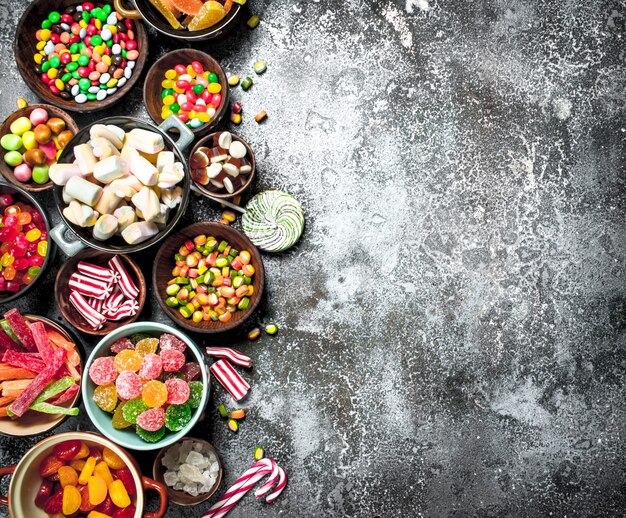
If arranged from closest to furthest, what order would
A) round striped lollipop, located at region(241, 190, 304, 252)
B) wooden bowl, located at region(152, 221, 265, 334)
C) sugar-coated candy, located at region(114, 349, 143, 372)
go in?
sugar-coated candy, located at region(114, 349, 143, 372)
wooden bowl, located at region(152, 221, 265, 334)
round striped lollipop, located at region(241, 190, 304, 252)

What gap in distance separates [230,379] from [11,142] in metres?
1.13

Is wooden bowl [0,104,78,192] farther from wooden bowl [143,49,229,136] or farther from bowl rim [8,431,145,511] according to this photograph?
bowl rim [8,431,145,511]

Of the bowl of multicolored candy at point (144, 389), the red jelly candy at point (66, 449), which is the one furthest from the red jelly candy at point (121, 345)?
the red jelly candy at point (66, 449)

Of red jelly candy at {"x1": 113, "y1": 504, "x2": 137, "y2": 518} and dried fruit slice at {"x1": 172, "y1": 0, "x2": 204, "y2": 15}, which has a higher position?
dried fruit slice at {"x1": 172, "y1": 0, "x2": 204, "y2": 15}

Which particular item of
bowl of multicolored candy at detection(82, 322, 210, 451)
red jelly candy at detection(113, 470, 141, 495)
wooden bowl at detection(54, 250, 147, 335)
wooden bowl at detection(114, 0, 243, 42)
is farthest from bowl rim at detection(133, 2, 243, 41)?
red jelly candy at detection(113, 470, 141, 495)

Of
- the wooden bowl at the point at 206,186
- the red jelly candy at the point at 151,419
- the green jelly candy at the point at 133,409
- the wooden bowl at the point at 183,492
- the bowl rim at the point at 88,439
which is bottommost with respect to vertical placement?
the wooden bowl at the point at 183,492

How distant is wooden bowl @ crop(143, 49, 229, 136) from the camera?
2.20m

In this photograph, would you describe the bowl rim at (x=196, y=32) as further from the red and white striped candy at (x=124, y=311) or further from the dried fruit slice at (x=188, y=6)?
the red and white striped candy at (x=124, y=311)

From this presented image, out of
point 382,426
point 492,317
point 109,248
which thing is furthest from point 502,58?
point 109,248

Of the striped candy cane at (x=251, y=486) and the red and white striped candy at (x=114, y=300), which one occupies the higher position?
the red and white striped candy at (x=114, y=300)

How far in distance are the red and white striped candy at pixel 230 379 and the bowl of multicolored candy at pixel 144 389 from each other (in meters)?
0.18

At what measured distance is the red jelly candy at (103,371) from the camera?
198 cm

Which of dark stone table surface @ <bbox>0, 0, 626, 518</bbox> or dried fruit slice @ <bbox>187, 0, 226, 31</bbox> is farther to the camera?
dark stone table surface @ <bbox>0, 0, 626, 518</bbox>

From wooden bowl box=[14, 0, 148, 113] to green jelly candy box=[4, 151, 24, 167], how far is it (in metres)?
0.22
